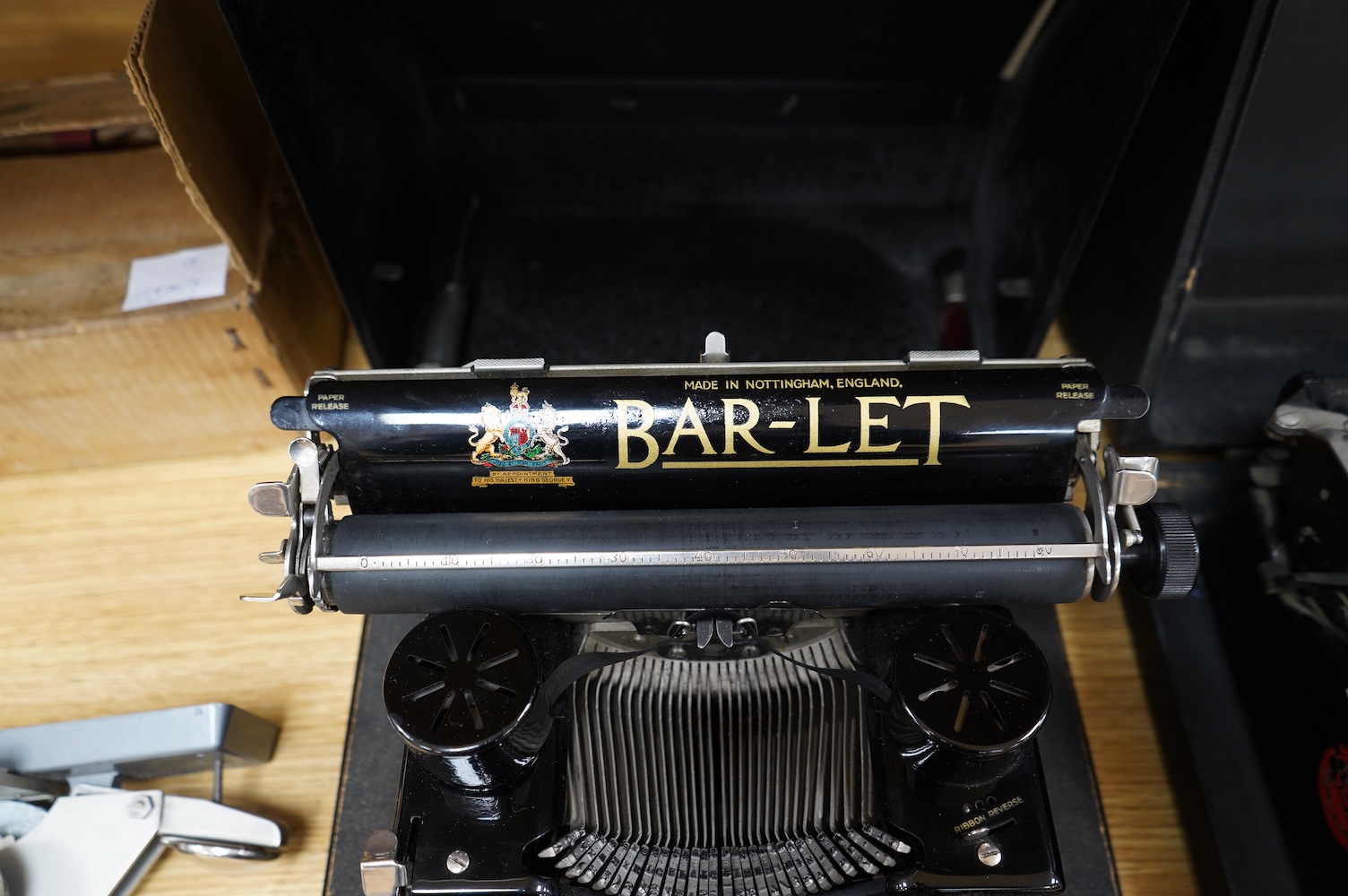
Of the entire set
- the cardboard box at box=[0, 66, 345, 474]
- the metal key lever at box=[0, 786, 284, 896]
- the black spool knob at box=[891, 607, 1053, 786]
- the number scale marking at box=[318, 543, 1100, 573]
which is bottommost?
the metal key lever at box=[0, 786, 284, 896]

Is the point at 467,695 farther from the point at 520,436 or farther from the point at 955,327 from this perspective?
the point at 955,327

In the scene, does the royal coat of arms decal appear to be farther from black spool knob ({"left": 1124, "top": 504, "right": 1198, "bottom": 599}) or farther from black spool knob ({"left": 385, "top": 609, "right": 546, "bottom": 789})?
black spool knob ({"left": 1124, "top": 504, "right": 1198, "bottom": 599})

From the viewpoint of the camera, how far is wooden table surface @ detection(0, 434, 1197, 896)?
4.07ft

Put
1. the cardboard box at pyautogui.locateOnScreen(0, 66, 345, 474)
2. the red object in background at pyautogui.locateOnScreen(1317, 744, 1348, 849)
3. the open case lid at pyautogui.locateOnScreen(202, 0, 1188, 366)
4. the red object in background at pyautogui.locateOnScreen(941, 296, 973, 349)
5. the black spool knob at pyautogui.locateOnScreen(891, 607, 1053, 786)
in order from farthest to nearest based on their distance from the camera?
the red object in background at pyautogui.locateOnScreen(941, 296, 973, 349) → the open case lid at pyautogui.locateOnScreen(202, 0, 1188, 366) → the cardboard box at pyautogui.locateOnScreen(0, 66, 345, 474) → the red object in background at pyautogui.locateOnScreen(1317, 744, 1348, 849) → the black spool knob at pyautogui.locateOnScreen(891, 607, 1053, 786)

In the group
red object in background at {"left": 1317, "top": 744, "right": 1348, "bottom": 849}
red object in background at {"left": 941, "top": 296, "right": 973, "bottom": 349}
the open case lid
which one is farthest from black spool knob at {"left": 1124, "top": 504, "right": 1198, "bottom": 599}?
red object in background at {"left": 941, "top": 296, "right": 973, "bottom": 349}

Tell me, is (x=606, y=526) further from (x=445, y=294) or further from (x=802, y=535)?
(x=445, y=294)

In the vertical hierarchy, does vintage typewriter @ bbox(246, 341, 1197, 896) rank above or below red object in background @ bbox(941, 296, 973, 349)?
below

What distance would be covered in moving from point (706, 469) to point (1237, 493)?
809 mm

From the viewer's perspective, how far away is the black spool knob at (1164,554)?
1019 millimetres

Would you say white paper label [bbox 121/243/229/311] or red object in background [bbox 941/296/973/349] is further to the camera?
red object in background [bbox 941/296/973/349]

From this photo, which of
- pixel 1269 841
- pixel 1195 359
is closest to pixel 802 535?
pixel 1269 841

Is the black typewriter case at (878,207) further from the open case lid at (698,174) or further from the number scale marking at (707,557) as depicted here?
the number scale marking at (707,557)

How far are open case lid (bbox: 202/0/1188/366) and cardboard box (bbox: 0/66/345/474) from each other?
0.40 feet

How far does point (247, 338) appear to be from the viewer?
139 centimetres
